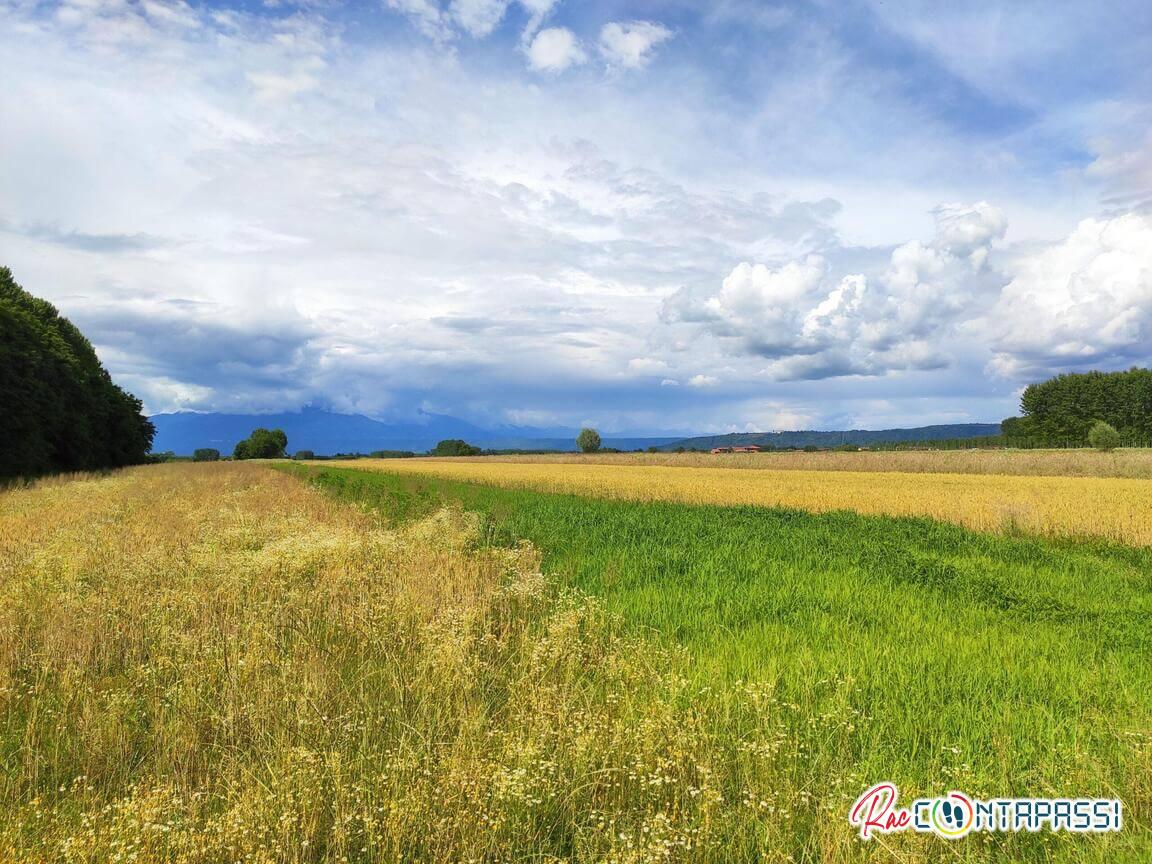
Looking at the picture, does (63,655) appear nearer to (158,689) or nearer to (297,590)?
(158,689)

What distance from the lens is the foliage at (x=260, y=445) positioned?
15100 cm

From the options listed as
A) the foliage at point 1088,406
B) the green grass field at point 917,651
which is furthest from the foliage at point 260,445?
the foliage at point 1088,406

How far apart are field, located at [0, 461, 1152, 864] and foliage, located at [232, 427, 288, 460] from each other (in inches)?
6158

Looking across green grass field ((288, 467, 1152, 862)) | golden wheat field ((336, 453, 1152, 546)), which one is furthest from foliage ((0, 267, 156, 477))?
green grass field ((288, 467, 1152, 862))

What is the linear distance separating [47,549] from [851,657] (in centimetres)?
1333

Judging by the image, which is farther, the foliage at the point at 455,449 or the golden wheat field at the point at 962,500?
the foliage at the point at 455,449

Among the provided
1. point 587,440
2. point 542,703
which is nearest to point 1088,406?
point 587,440

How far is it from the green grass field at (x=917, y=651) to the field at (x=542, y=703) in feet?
0.13

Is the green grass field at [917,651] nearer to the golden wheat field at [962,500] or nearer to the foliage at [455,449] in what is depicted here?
the golden wheat field at [962,500]

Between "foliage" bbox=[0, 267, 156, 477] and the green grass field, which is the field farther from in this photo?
"foliage" bbox=[0, 267, 156, 477]

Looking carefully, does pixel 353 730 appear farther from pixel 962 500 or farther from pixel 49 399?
pixel 49 399

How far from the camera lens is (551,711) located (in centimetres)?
485

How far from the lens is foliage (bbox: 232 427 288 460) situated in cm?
15100

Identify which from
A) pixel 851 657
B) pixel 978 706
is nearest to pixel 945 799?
pixel 978 706
